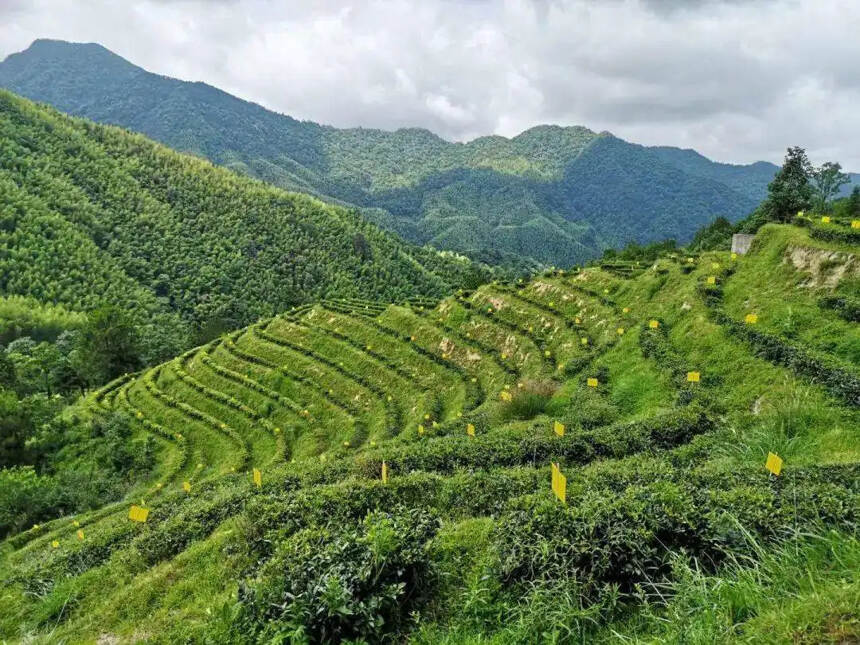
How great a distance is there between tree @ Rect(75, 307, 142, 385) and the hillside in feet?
101

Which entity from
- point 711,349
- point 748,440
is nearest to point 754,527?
point 748,440

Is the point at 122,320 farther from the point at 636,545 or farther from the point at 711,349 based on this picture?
the point at 636,545

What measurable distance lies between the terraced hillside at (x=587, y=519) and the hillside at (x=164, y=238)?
8679 centimetres

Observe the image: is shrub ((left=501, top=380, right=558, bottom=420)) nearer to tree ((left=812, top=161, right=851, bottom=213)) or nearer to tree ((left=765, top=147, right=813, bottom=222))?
tree ((left=765, top=147, right=813, bottom=222))

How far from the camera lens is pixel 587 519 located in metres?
6.15

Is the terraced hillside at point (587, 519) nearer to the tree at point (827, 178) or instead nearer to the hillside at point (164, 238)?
the tree at point (827, 178)

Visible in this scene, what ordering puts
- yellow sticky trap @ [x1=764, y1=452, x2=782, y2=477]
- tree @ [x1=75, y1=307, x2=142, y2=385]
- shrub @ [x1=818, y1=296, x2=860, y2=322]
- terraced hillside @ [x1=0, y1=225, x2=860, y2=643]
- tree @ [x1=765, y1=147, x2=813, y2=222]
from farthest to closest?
tree @ [x1=75, y1=307, x2=142, y2=385] < tree @ [x1=765, y1=147, x2=813, y2=222] < shrub @ [x1=818, y1=296, x2=860, y2=322] < yellow sticky trap @ [x1=764, y1=452, x2=782, y2=477] < terraced hillside @ [x1=0, y1=225, x2=860, y2=643]

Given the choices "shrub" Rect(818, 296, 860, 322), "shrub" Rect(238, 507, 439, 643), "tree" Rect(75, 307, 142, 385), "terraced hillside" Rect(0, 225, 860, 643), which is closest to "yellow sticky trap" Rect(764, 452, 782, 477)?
"terraced hillside" Rect(0, 225, 860, 643)

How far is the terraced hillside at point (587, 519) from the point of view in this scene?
513 centimetres

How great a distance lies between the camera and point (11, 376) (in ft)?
172

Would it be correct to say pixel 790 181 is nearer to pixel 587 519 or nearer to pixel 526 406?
pixel 526 406

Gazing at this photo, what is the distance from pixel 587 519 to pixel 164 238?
14493 centimetres

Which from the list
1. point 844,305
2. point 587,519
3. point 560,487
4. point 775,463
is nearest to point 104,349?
point 560,487

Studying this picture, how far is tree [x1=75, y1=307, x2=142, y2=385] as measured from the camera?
6041 centimetres
